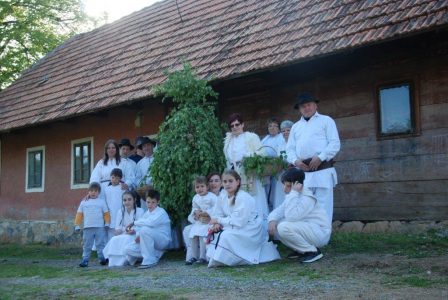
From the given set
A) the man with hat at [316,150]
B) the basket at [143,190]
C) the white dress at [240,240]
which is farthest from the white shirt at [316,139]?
the basket at [143,190]

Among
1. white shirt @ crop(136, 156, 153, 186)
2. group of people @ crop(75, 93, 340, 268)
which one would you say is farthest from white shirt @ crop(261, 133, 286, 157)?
white shirt @ crop(136, 156, 153, 186)

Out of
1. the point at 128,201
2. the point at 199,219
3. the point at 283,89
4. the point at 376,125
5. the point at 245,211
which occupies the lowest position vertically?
the point at 199,219

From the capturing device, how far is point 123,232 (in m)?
8.36

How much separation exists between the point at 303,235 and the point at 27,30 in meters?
17.9

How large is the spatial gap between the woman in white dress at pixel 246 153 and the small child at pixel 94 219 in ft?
7.52

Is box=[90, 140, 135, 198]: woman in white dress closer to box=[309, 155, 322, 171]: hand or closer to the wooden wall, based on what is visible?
the wooden wall

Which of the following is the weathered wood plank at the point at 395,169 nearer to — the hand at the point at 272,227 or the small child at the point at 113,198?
the hand at the point at 272,227

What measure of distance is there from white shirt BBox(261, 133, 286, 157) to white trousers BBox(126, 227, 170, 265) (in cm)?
195

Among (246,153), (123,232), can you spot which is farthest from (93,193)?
(246,153)

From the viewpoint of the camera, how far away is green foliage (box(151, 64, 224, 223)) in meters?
8.21

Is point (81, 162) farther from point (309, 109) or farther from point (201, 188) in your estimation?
point (309, 109)

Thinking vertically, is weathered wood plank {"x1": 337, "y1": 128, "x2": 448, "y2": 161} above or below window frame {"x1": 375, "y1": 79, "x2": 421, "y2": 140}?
below

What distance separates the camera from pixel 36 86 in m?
16.3

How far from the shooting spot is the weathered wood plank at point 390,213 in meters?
7.45
